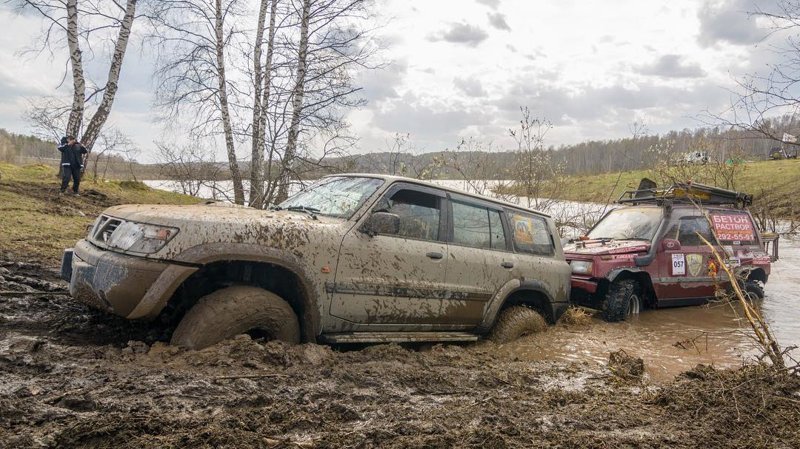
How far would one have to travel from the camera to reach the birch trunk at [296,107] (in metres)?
11.4

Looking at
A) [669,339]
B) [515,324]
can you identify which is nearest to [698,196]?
[669,339]

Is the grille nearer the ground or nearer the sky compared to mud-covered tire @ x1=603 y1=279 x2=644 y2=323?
nearer the sky

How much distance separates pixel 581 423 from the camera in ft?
10.2

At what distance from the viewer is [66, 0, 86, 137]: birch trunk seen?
1510 centimetres

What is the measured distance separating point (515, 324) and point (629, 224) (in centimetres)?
410

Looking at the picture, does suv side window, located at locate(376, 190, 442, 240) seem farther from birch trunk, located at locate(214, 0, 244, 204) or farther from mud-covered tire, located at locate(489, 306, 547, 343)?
birch trunk, located at locate(214, 0, 244, 204)

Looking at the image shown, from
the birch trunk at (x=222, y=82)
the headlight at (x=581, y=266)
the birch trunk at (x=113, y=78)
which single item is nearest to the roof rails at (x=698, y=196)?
the headlight at (x=581, y=266)

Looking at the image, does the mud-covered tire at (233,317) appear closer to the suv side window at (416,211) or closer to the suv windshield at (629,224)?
the suv side window at (416,211)

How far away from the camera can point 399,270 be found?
438 centimetres

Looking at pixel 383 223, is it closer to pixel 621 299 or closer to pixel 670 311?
pixel 621 299

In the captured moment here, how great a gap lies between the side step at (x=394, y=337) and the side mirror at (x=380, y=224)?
0.82 metres

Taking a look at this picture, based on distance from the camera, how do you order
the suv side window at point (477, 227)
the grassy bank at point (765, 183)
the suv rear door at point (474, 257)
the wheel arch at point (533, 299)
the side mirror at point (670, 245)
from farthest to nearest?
the grassy bank at point (765, 183) < the side mirror at point (670, 245) < the wheel arch at point (533, 299) < the suv side window at point (477, 227) < the suv rear door at point (474, 257)

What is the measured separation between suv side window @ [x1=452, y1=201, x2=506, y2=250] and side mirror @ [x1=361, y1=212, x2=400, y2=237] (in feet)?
3.19

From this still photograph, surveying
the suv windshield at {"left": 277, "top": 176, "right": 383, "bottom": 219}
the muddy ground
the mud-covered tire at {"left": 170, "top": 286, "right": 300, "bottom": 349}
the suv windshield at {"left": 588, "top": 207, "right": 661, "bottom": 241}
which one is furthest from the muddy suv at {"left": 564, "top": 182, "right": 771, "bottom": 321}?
the mud-covered tire at {"left": 170, "top": 286, "right": 300, "bottom": 349}
